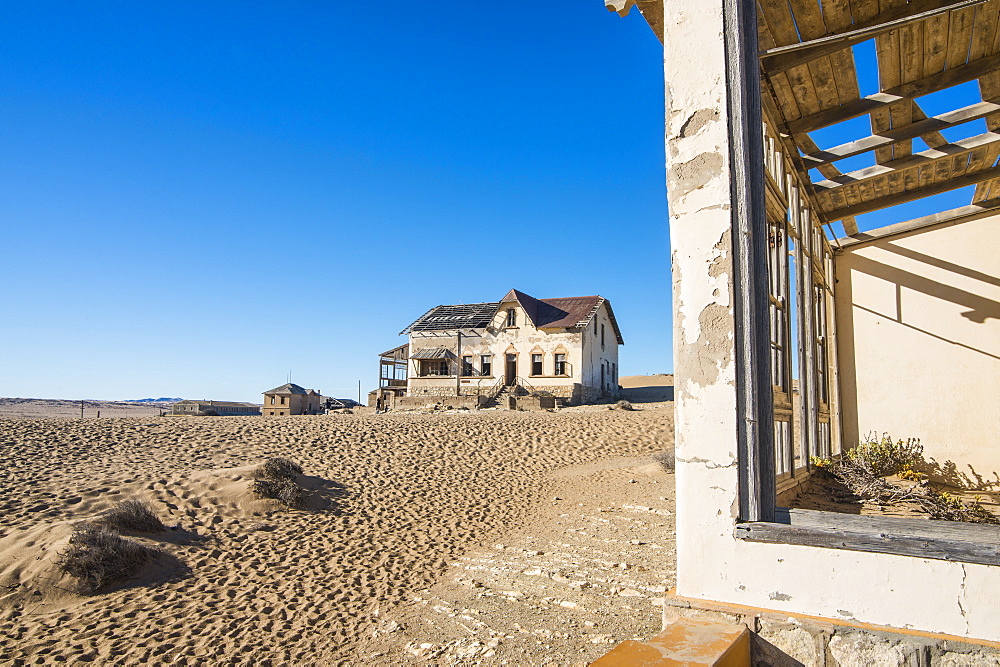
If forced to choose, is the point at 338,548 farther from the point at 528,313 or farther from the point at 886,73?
the point at 528,313

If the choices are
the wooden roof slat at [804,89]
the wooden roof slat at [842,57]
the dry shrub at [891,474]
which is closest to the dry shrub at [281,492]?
the dry shrub at [891,474]

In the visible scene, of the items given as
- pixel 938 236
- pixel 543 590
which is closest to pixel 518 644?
pixel 543 590

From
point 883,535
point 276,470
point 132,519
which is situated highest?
point 883,535

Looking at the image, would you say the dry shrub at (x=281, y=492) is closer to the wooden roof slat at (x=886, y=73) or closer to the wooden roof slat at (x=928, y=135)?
the wooden roof slat at (x=886, y=73)

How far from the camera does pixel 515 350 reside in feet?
102

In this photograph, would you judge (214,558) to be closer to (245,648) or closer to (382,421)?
(245,648)

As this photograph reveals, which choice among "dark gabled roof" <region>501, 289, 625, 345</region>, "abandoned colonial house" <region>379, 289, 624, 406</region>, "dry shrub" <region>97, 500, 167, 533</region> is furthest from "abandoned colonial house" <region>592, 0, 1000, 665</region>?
"dark gabled roof" <region>501, 289, 625, 345</region>

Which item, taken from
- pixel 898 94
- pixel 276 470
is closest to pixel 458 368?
pixel 276 470

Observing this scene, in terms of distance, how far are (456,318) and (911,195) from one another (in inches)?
1091

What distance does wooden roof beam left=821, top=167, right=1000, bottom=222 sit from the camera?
6.22m

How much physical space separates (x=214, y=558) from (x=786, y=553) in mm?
7769

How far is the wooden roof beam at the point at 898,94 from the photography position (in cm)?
452

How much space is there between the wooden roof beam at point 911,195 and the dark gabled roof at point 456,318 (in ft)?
83.0

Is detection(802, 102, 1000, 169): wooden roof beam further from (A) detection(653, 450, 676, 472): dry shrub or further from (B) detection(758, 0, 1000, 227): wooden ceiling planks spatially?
(A) detection(653, 450, 676, 472): dry shrub
